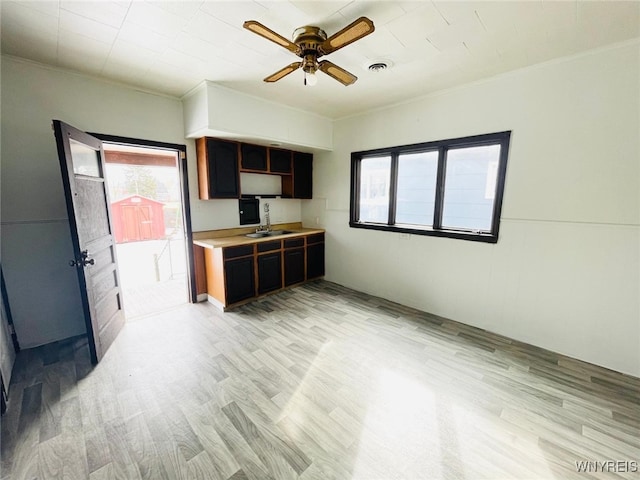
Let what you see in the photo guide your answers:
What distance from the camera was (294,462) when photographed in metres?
1.46

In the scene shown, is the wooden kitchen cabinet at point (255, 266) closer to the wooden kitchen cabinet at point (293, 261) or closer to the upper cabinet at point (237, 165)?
the wooden kitchen cabinet at point (293, 261)

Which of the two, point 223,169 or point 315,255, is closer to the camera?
point 223,169

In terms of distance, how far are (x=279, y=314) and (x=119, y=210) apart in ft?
17.5

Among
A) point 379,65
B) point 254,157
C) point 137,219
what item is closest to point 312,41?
point 379,65

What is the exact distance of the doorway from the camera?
356cm

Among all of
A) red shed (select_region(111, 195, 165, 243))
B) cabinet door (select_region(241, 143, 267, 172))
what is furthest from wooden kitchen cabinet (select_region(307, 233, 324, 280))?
red shed (select_region(111, 195, 165, 243))

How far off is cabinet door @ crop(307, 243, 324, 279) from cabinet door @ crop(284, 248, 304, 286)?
0.16 meters

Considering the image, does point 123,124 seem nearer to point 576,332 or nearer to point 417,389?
point 417,389

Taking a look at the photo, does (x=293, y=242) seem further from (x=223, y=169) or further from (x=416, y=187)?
(x=416, y=187)

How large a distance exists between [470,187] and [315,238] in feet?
7.89

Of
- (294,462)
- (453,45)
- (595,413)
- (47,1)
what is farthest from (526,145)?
(47,1)

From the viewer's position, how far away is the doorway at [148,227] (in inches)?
140

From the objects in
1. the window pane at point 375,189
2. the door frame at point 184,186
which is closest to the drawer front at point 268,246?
the door frame at point 184,186

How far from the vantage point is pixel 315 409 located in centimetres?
183
